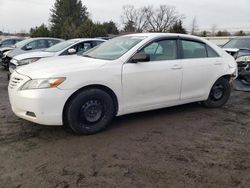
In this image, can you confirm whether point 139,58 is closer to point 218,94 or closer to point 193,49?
point 193,49

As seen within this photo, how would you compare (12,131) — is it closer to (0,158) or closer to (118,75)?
(0,158)

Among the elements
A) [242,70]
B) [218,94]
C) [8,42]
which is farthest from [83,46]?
[8,42]

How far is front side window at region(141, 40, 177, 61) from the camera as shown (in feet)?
14.4

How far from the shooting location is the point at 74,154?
10.7 ft

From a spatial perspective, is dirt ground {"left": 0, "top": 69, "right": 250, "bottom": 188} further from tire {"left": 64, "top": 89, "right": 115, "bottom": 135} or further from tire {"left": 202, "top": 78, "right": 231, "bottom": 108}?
tire {"left": 202, "top": 78, "right": 231, "bottom": 108}

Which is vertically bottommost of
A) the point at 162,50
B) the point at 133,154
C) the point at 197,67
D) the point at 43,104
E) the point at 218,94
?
the point at 133,154

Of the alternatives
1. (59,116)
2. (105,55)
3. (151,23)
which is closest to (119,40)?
(105,55)

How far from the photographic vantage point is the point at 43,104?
11.4 feet

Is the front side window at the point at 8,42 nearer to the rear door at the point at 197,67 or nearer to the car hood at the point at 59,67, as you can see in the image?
the car hood at the point at 59,67

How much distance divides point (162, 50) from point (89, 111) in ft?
5.84

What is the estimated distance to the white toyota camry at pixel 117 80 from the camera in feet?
11.6

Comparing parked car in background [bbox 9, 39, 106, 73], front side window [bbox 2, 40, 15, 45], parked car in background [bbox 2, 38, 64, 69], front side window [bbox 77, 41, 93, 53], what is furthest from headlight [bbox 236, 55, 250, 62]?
front side window [bbox 2, 40, 15, 45]

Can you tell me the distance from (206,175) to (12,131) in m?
2.96

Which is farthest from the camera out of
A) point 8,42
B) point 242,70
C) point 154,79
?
point 8,42
